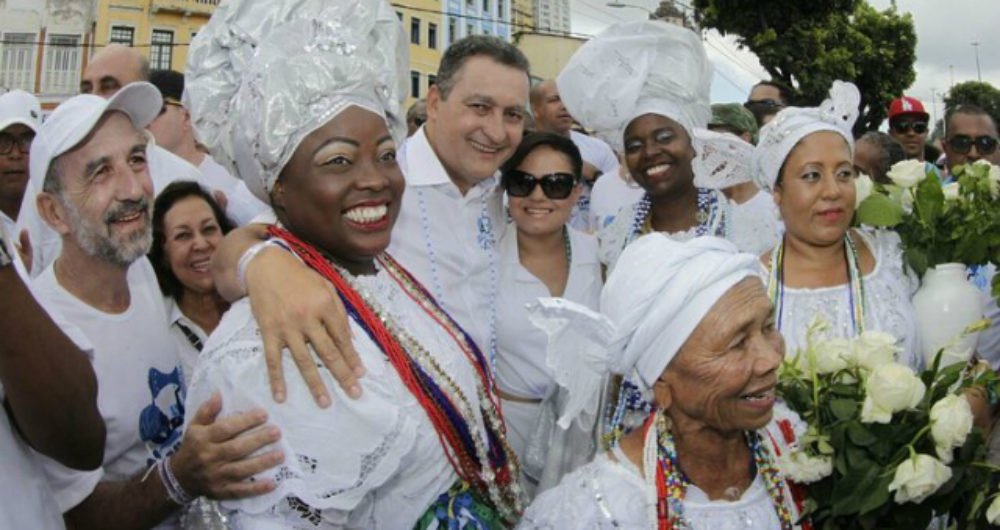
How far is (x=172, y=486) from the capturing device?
2.46 meters

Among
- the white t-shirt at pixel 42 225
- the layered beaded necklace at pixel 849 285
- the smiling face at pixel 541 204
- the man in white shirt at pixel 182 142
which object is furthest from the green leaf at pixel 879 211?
the man in white shirt at pixel 182 142

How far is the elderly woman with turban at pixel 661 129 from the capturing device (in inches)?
171

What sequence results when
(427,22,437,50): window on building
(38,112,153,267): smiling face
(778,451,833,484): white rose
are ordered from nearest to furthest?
(778,451,833,484): white rose
(38,112,153,267): smiling face
(427,22,437,50): window on building

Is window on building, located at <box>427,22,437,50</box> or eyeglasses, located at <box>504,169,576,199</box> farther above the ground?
window on building, located at <box>427,22,437,50</box>

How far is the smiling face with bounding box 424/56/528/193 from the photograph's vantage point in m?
3.95

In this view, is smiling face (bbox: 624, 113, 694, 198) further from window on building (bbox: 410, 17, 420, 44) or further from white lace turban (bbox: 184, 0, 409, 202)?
window on building (bbox: 410, 17, 420, 44)

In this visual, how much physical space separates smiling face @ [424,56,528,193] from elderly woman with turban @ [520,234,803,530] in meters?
1.46

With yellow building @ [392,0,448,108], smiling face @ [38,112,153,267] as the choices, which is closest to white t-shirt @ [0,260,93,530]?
smiling face @ [38,112,153,267]

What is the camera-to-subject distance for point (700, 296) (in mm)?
2451

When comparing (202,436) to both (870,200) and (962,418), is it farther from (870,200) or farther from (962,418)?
(870,200)

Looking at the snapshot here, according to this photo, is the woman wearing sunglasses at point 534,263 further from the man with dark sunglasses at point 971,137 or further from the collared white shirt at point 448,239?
the man with dark sunglasses at point 971,137

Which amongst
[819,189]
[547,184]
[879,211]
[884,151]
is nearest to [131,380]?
[547,184]

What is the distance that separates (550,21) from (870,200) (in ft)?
208

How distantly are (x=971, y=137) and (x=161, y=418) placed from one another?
666cm
